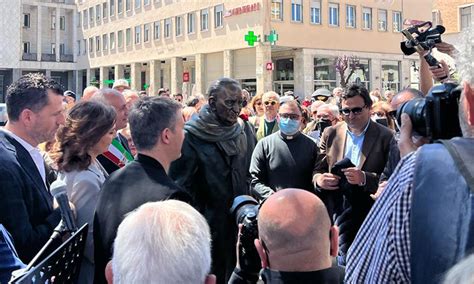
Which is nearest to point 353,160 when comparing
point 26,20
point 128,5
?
point 128,5

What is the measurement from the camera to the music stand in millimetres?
1837

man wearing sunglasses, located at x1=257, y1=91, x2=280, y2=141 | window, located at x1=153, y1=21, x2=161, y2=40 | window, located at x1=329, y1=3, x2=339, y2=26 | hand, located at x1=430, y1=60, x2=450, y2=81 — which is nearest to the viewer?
hand, located at x1=430, y1=60, x2=450, y2=81

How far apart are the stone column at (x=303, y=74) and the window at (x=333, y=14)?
11.8 feet

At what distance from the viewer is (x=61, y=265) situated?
213 centimetres

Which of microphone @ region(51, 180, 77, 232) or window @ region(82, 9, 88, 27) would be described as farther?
window @ region(82, 9, 88, 27)

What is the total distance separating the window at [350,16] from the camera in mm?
40375

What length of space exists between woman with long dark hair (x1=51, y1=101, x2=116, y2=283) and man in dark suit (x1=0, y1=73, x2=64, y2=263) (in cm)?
13

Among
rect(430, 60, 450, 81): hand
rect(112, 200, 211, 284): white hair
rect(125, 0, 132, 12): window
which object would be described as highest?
rect(125, 0, 132, 12): window

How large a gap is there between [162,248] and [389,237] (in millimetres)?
735

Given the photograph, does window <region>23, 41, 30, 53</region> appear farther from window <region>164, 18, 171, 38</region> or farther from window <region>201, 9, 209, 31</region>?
window <region>201, 9, 209, 31</region>

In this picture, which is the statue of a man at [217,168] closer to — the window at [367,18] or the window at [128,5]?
the window at [367,18]

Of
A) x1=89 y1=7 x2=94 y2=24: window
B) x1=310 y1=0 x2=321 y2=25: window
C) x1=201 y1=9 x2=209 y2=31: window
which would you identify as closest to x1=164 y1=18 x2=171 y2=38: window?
x1=201 y1=9 x2=209 y2=31: window

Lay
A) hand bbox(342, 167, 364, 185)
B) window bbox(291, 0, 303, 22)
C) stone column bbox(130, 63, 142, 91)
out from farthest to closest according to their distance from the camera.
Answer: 1. stone column bbox(130, 63, 142, 91)
2. window bbox(291, 0, 303, 22)
3. hand bbox(342, 167, 364, 185)

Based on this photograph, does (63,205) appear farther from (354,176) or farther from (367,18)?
(367,18)
